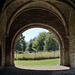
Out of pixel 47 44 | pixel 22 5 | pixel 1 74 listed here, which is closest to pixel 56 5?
pixel 22 5

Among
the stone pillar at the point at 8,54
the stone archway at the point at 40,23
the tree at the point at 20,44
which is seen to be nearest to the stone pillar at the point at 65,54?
the stone archway at the point at 40,23

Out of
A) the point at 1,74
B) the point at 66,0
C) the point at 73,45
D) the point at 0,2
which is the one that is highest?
the point at 66,0

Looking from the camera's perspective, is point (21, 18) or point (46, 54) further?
point (46, 54)

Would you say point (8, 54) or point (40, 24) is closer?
point (8, 54)

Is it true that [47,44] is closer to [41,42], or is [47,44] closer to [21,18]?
[41,42]

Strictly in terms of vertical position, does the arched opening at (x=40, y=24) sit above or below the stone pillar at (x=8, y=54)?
above

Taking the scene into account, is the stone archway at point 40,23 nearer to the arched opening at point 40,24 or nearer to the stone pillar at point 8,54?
the arched opening at point 40,24

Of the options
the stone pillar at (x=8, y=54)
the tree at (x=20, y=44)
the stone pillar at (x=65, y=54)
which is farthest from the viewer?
the tree at (x=20, y=44)

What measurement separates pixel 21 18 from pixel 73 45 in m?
6.77

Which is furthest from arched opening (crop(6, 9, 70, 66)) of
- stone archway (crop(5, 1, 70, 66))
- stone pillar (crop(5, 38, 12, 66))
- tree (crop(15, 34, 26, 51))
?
tree (crop(15, 34, 26, 51))

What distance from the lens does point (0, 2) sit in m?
7.43

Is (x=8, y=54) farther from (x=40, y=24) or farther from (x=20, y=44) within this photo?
(x=20, y=44)

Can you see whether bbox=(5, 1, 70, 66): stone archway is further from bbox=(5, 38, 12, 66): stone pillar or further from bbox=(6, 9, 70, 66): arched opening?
bbox=(5, 38, 12, 66): stone pillar

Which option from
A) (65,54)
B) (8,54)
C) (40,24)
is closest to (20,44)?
(40,24)
